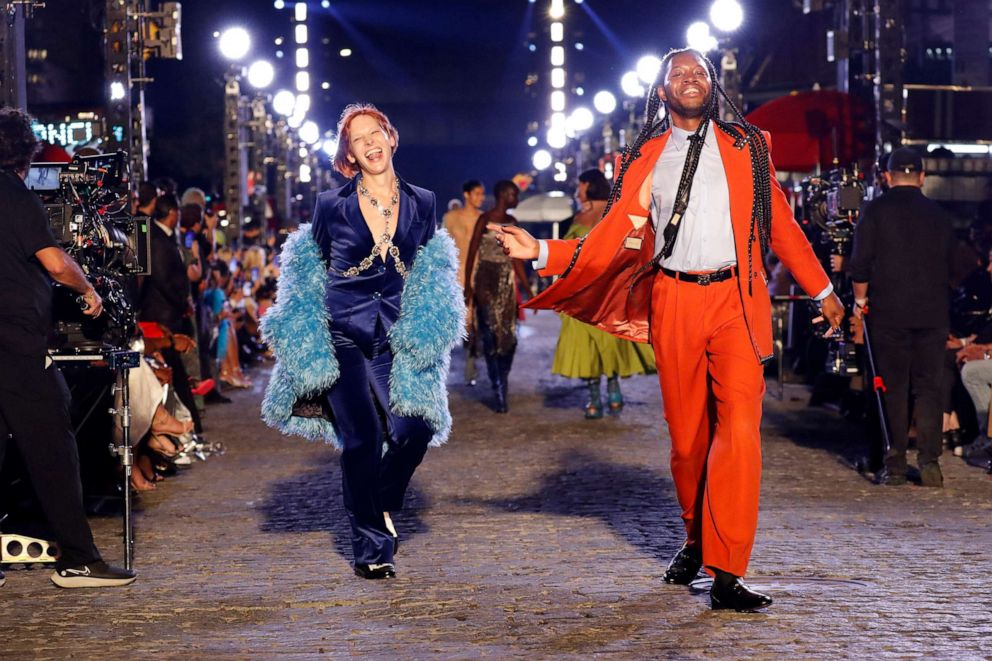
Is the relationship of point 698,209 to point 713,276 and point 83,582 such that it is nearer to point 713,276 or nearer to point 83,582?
point 713,276

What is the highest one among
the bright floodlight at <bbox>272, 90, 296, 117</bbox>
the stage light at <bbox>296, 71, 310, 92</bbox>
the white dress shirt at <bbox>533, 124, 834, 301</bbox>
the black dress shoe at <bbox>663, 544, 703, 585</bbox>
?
the stage light at <bbox>296, 71, 310, 92</bbox>

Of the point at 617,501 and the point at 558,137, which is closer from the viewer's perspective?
the point at 617,501

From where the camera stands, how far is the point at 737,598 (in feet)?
19.1

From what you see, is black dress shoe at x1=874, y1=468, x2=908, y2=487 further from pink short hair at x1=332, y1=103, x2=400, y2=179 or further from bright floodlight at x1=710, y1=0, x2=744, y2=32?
bright floodlight at x1=710, y1=0, x2=744, y2=32

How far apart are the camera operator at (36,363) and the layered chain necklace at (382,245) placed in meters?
1.15

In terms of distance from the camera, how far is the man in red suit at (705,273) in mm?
5984

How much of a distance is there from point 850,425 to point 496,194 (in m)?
3.92

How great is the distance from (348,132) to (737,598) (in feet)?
8.85

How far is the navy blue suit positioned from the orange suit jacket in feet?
2.33

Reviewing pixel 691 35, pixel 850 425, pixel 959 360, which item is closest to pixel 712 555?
pixel 959 360

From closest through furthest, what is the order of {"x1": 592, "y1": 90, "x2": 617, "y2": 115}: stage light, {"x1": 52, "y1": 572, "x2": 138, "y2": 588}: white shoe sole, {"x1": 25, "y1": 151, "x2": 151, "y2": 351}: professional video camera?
{"x1": 52, "y1": 572, "x2": 138, "y2": 588}: white shoe sole, {"x1": 25, "y1": 151, "x2": 151, "y2": 351}: professional video camera, {"x1": 592, "y1": 90, "x2": 617, "y2": 115}: stage light

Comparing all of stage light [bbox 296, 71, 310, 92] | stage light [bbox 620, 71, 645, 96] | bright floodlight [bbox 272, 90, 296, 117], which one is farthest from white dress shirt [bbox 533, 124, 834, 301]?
stage light [bbox 296, 71, 310, 92]

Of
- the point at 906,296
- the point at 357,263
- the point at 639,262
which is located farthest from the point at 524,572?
the point at 906,296

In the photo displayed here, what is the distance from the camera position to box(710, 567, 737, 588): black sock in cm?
586
